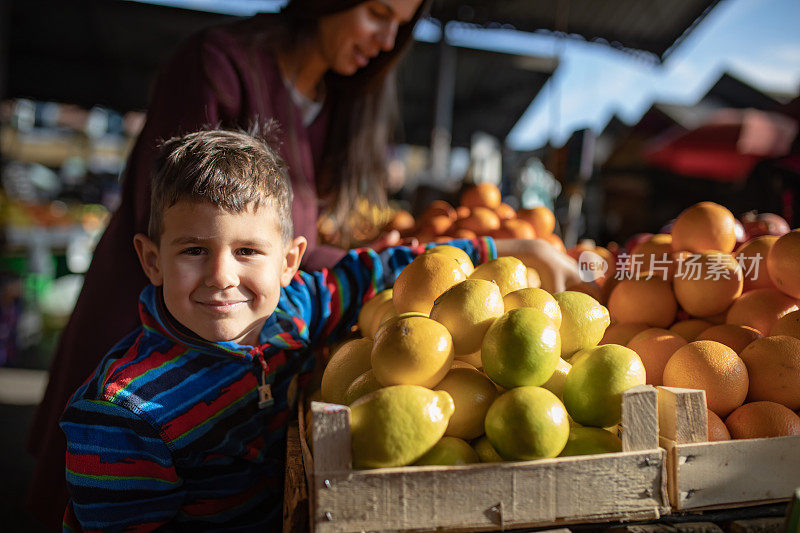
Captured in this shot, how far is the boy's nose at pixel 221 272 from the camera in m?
1.08

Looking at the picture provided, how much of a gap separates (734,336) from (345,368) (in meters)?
0.87

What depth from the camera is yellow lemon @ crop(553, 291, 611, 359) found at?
108 centimetres

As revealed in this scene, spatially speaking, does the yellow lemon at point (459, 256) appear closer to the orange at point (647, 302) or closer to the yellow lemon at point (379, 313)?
the yellow lemon at point (379, 313)

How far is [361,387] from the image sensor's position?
3.16 ft

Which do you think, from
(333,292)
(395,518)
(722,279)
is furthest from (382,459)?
(722,279)

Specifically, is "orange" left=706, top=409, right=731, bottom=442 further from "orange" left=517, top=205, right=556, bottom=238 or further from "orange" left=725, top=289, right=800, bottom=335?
"orange" left=517, top=205, right=556, bottom=238

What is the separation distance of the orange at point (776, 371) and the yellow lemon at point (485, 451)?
0.58m

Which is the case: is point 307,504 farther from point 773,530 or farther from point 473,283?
point 773,530

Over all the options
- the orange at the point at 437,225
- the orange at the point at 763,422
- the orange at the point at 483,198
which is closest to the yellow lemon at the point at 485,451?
the orange at the point at 763,422

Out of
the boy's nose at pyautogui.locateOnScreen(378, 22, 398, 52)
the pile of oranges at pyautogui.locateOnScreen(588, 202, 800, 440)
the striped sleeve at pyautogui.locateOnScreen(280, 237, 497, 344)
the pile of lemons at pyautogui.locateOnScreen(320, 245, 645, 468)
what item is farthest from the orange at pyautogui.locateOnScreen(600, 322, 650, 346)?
the boy's nose at pyautogui.locateOnScreen(378, 22, 398, 52)

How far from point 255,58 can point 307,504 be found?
1.34 meters

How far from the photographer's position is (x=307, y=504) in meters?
0.86

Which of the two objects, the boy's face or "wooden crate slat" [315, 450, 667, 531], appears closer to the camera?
"wooden crate slat" [315, 450, 667, 531]

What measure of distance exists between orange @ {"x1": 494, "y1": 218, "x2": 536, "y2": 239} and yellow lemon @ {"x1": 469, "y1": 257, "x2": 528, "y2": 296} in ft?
1.97
